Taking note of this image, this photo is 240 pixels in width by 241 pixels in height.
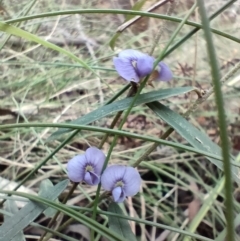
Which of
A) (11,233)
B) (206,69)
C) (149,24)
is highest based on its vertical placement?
(149,24)

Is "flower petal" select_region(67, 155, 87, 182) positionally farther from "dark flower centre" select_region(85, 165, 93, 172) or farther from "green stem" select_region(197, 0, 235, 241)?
"green stem" select_region(197, 0, 235, 241)

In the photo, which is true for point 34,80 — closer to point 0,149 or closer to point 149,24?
point 0,149

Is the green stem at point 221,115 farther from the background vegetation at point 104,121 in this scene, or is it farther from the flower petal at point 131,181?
the background vegetation at point 104,121

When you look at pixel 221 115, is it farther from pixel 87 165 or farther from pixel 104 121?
pixel 104 121

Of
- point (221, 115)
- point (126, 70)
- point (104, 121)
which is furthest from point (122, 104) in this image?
point (104, 121)

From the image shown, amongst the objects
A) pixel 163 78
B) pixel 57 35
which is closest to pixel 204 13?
pixel 163 78

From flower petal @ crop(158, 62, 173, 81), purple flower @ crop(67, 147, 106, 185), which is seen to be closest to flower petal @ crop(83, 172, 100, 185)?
purple flower @ crop(67, 147, 106, 185)

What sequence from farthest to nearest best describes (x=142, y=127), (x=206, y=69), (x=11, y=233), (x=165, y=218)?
1. (x=206, y=69)
2. (x=142, y=127)
3. (x=165, y=218)
4. (x=11, y=233)
